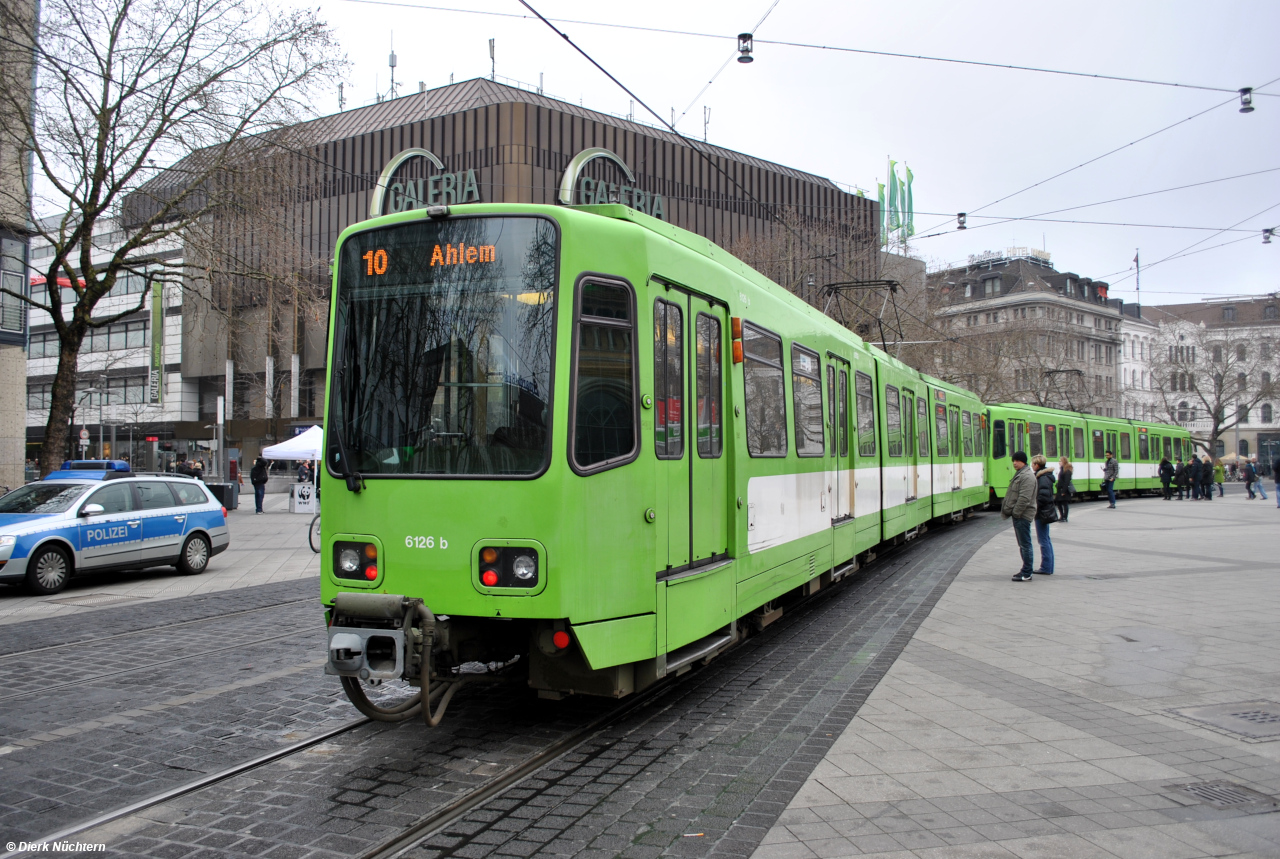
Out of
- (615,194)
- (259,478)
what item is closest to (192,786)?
Answer: (259,478)

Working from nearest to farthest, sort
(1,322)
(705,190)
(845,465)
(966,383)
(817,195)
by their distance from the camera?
(845,465)
(1,322)
(966,383)
(705,190)
(817,195)

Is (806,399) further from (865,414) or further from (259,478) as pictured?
(259,478)

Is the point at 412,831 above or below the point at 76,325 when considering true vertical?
below

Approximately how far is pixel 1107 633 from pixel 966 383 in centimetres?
4006

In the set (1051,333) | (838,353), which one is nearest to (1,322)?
(838,353)

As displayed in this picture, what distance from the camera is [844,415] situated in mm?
10719

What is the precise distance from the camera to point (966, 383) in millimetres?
46500

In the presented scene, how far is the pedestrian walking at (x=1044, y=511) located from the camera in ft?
41.3

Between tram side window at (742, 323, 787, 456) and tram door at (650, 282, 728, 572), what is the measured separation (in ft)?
1.81

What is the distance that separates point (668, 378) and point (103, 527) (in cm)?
1048

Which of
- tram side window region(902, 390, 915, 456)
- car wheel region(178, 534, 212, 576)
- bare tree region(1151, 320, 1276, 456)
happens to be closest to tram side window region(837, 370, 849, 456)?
tram side window region(902, 390, 915, 456)

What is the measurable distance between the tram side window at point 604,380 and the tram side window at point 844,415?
5506mm

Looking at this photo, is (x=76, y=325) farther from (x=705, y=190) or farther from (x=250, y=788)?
(x=705, y=190)

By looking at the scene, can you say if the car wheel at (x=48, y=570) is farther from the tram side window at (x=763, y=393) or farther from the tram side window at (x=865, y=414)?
the tram side window at (x=865, y=414)
